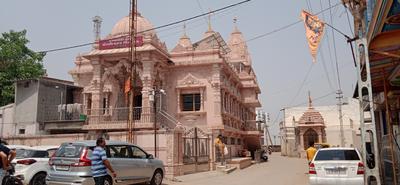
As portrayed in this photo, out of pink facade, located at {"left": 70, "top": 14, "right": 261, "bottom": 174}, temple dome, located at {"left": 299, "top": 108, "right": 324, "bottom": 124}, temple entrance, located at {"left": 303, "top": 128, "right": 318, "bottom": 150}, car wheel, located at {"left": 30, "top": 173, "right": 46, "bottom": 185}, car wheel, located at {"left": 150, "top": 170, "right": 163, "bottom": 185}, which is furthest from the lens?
temple entrance, located at {"left": 303, "top": 128, "right": 318, "bottom": 150}

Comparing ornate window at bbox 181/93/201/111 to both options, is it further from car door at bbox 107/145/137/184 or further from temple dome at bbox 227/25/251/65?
temple dome at bbox 227/25/251/65

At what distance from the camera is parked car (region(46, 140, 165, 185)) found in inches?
396

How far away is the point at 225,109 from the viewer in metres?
26.2

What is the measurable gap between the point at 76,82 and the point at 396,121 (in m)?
22.8

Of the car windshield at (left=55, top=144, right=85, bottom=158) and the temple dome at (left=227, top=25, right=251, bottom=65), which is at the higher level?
the temple dome at (left=227, top=25, right=251, bottom=65)

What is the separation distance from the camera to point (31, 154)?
12156 mm

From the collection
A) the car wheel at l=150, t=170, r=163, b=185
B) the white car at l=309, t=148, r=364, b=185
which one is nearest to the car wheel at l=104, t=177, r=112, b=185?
the car wheel at l=150, t=170, r=163, b=185

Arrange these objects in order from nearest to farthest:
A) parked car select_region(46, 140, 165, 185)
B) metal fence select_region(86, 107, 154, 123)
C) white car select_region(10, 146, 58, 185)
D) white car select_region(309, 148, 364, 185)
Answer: parked car select_region(46, 140, 165, 185) → white car select_region(309, 148, 364, 185) → white car select_region(10, 146, 58, 185) → metal fence select_region(86, 107, 154, 123)

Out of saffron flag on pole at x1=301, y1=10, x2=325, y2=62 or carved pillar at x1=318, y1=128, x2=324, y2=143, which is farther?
carved pillar at x1=318, y1=128, x2=324, y2=143

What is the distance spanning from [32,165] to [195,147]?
30.3ft

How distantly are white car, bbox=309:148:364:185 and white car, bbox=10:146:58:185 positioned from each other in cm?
873

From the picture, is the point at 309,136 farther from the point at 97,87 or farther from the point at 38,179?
the point at 38,179

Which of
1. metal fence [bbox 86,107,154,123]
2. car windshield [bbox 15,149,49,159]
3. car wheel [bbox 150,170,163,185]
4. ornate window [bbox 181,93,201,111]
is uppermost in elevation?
ornate window [bbox 181,93,201,111]

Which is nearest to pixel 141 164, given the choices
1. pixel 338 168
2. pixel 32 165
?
pixel 32 165
